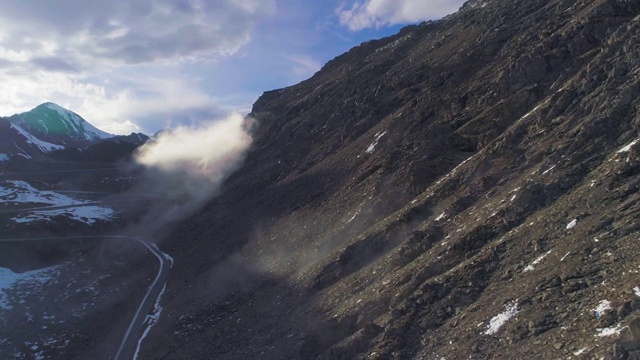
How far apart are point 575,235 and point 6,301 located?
2425 inches

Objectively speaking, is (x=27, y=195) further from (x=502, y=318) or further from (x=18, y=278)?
(x=502, y=318)

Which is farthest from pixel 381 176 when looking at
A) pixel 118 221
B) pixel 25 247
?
pixel 118 221

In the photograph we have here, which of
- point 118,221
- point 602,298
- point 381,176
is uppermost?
point 118,221

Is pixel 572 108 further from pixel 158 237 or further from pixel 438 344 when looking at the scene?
pixel 158 237

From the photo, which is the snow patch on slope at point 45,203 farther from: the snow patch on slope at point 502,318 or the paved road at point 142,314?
the snow patch on slope at point 502,318

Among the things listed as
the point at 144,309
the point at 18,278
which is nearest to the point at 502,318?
the point at 144,309

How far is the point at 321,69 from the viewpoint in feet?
393

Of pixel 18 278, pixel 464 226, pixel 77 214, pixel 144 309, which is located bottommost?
pixel 464 226

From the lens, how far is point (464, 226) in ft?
88.3

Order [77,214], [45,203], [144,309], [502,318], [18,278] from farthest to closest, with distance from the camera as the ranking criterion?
[45,203] < [77,214] < [18,278] < [144,309] < [502,318]

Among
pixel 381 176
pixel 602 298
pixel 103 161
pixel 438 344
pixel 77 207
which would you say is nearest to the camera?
pixel 602 298

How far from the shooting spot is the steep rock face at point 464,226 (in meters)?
18.2

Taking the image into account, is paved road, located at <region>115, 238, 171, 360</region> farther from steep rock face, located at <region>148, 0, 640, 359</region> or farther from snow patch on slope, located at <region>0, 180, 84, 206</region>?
snow patch on slope, located at <region>0, 180, 84, 206</region>

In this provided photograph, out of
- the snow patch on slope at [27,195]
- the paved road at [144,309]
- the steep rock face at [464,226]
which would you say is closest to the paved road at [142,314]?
the paved road at [144,309]
